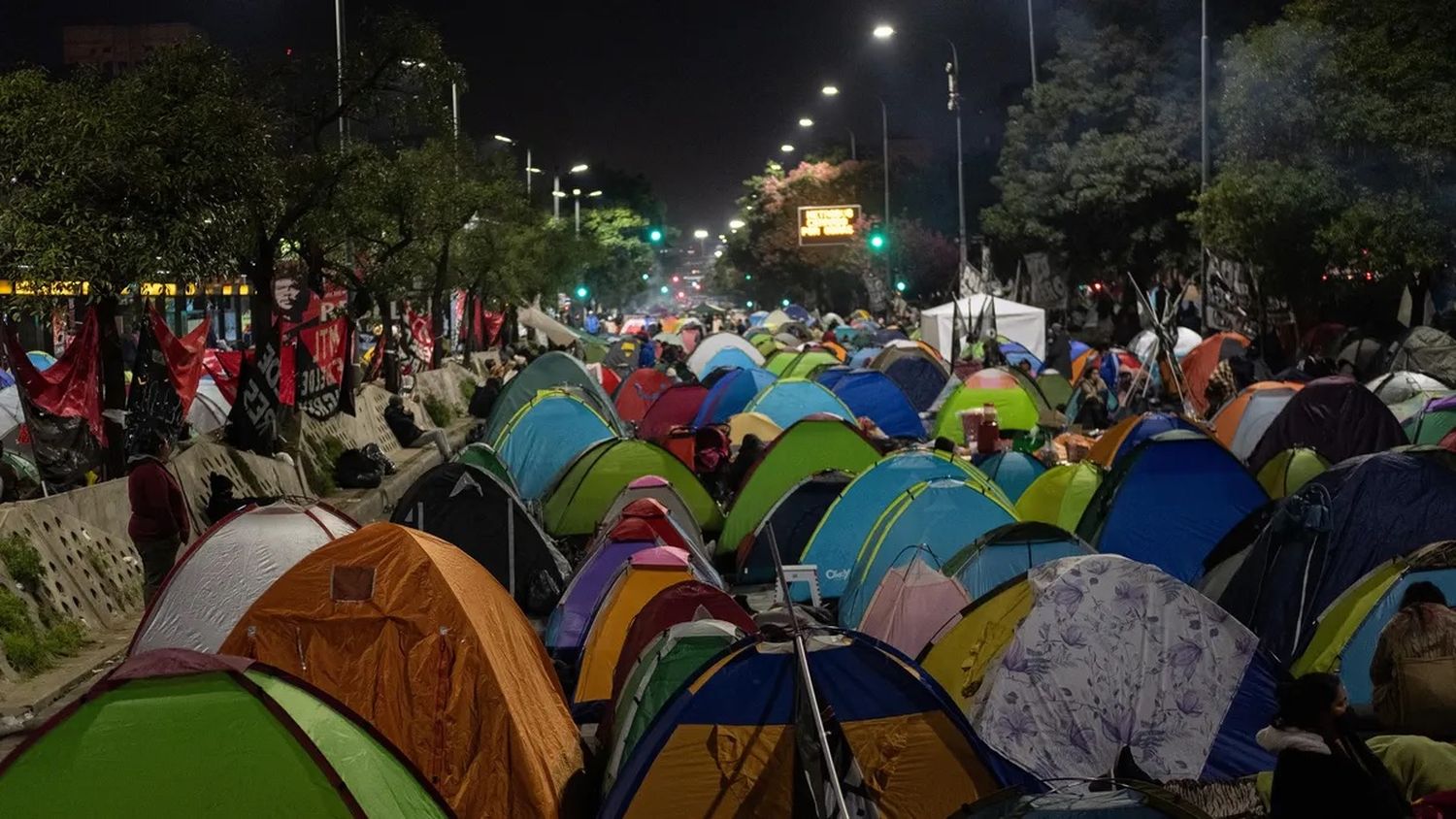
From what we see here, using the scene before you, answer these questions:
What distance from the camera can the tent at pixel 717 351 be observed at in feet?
125

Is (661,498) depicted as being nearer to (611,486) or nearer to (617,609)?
(611,486)

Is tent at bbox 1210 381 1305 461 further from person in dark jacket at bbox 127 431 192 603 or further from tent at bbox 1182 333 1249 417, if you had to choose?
person in dark jacket at bbox 127 431 192 603

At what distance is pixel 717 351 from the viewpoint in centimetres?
3991

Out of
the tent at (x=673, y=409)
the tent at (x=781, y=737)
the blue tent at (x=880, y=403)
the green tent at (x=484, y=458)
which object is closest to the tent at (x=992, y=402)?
the blue tent at (x=880, y=403)

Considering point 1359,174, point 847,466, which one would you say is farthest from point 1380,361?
point 847,466

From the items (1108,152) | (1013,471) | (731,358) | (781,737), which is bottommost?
(781,737)

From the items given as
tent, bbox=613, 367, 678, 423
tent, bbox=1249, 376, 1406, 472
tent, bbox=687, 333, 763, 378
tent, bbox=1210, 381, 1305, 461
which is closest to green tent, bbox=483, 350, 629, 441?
tent, bbox=613, 367, 678, 423

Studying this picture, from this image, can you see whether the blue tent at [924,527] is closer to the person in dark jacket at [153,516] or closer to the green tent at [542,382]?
the person in dark jacket at [153,516]

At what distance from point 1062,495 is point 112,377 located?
8501 millimetres

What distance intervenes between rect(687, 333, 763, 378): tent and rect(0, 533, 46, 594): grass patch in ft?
83.2

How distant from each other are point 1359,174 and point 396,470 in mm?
15172

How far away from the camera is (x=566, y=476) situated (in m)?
17.2

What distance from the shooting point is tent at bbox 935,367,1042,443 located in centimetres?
2327

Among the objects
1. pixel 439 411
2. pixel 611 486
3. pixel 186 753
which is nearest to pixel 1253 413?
pixel 611 486
